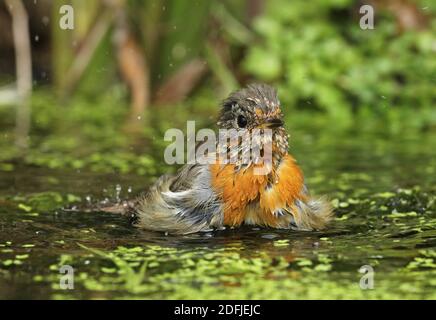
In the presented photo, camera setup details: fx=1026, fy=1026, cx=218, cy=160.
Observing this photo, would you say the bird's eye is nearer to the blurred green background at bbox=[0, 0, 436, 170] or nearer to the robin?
the robin

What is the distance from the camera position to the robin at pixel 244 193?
6324mm

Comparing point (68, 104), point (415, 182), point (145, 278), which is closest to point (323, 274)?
point (145, 278)

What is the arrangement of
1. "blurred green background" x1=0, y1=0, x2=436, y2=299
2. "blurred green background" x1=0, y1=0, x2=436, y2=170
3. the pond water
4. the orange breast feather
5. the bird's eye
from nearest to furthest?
the pond water < "blurred green background" x1=0, y1=0, x2=436, y2=299 < the orange breast feather < the bird's eye < "blurred green background" x1=0, y1=0, x2=436, y2=170

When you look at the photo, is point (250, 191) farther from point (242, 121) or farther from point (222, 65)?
point (222, 65)

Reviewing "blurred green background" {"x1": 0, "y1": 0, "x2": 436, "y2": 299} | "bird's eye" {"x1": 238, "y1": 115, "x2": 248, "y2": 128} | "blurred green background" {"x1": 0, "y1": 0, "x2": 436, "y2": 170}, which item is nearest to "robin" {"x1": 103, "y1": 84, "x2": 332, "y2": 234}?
"bird's eye" {"x1": 238, "y1": 115, "x2": 248, "y2": 128}

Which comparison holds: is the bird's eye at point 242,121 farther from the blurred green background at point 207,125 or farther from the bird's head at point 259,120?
the blurred green background at point 207,125

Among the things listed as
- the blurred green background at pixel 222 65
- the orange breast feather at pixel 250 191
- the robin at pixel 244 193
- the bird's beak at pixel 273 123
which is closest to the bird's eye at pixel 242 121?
the robin at pixel 244 193

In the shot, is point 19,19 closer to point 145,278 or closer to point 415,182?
point 415,182

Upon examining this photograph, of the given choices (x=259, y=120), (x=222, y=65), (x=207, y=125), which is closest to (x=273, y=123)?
(x=259, y=120)

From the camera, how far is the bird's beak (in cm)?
635

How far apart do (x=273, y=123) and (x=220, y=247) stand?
2.89 feet

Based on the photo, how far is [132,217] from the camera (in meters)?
6.86

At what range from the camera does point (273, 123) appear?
6.36 metres

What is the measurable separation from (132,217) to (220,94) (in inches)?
173
